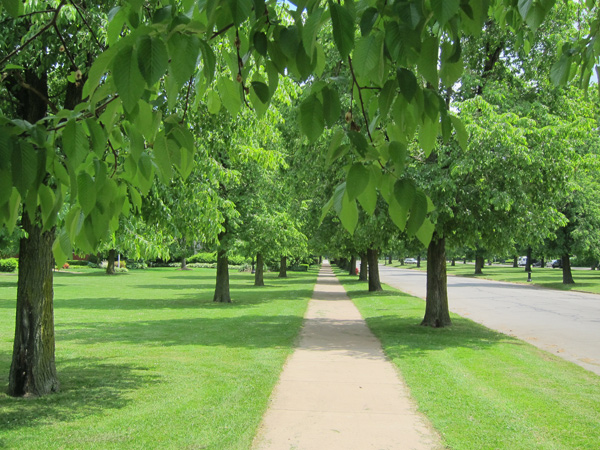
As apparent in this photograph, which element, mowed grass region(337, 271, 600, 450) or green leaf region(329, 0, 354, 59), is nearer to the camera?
green leaf region(329, 0, 354, 59)

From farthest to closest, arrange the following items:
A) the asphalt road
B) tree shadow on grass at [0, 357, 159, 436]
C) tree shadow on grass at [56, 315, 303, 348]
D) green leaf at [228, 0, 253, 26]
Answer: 1. tree shadow on grass at [56, 315, 303, 348]
2. the asphalt road
3. tree shadow on grass at [0, 357, 159, 436]
4. green leaf at [228, 0, 253, 26]

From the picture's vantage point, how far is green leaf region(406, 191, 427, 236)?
1752 millimetres

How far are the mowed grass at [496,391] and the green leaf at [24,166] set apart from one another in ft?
15.6

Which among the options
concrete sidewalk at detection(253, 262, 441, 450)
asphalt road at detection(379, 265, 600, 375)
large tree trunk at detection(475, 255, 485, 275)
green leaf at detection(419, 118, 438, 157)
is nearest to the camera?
green leaf at detection(419, 118, 438, 157)

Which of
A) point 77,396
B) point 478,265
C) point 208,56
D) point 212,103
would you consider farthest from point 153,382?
point 478,265

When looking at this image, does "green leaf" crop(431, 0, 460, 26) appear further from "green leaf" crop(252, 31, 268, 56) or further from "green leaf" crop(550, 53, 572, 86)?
"green leaf" crop(550, 53, 572, 86)

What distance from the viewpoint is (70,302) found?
864 inches

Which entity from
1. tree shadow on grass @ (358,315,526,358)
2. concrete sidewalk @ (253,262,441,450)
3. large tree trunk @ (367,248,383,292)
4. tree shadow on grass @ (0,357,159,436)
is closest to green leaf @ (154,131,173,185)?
concrete sidewalk @ (253,262,441,450)

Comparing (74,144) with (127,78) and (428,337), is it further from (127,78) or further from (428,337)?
(428,337)

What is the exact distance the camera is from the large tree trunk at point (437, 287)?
13891mm

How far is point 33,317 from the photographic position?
6.94 m

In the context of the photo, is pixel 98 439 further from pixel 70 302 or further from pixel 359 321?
pixel 70 302

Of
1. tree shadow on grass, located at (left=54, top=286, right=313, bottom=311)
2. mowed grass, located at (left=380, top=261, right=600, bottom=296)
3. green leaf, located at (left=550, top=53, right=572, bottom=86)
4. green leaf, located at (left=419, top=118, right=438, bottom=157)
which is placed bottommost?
mowed grass, located at (left=380, top=261, right=600, bottom=296)

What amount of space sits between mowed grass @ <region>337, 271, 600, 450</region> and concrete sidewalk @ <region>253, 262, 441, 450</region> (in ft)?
0.91
